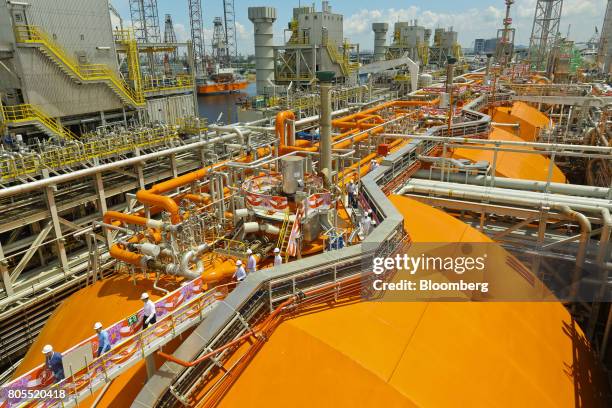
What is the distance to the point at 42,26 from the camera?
57.5ft

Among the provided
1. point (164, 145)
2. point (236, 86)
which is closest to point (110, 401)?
point (164, 145)

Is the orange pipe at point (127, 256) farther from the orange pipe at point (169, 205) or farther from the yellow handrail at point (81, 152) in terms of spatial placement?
the yellow handrail at point (81, 152)

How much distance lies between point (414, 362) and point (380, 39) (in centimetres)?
6252

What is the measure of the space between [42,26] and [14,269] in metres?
10.1

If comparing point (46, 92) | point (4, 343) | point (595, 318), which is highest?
point (46, 92)

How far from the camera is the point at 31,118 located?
16719 mm

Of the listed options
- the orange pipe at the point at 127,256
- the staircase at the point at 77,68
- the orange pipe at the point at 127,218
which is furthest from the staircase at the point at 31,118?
the orange pipe at the point at 127,256

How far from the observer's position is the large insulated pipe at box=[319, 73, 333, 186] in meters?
10.4

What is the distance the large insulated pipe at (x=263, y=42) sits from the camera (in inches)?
1366

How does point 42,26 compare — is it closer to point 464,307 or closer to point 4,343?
point 4,343

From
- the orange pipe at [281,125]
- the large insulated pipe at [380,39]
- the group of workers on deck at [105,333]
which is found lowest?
the group of workers on deck at [105,333]

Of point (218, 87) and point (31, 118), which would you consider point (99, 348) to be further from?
point (218, 87)

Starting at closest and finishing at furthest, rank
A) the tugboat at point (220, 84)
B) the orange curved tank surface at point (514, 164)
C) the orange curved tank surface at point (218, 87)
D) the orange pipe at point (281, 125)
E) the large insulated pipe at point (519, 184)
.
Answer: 1. the large insulated pipe at point (519, 184)
2. the orange pipe at point (281, 125)
3. the orange curved tank surface at point (514, 164)
4. the orange curved tank surface at point (218, 87)
5. the tugboat at point (220, 84)

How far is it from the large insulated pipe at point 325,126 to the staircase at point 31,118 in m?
12.5
